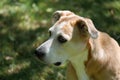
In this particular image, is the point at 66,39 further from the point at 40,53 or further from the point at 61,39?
the point at 40,53

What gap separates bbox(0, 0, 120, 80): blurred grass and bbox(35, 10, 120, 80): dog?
4.54 feet

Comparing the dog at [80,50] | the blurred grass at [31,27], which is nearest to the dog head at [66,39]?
the dog at [80,50]

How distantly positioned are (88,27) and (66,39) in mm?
278

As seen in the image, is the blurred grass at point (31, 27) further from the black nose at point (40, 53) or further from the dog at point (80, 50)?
the black nose at point (40, 53)

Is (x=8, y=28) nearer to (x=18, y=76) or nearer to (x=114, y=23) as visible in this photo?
(x=18, y=76)

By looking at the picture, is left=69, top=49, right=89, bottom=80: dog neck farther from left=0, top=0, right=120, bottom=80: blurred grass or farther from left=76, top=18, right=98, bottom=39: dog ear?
left=0, top=0, right=120, bottom=80: blurred grass

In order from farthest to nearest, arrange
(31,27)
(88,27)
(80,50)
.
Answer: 1. (31,27)
2. (80,50)
3. (88,27)

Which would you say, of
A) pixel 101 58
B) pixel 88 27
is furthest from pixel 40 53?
pixel 101 58

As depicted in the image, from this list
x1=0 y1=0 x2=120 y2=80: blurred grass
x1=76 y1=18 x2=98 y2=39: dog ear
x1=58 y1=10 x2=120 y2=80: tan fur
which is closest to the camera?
x1=76 y1=18 x2=98 y2=39: dog ear

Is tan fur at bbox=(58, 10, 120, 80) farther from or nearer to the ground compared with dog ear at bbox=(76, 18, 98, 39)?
nearer to the ground

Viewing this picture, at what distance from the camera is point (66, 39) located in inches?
181

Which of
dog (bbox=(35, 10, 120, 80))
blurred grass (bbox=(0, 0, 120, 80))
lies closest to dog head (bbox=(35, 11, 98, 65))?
dog (bbox=(35, 10, 120, 80))

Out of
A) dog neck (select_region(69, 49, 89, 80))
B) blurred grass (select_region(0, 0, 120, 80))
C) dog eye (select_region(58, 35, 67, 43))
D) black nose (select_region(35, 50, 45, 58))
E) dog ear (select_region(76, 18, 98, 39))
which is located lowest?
blurred grass (select_region(0, 0, 120, 80))

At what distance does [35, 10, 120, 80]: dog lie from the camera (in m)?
4.60
